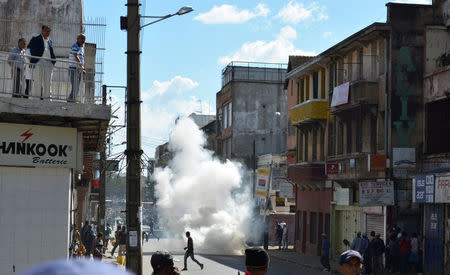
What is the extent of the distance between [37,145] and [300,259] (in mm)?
26841

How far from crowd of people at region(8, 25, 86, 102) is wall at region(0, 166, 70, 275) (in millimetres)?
1472

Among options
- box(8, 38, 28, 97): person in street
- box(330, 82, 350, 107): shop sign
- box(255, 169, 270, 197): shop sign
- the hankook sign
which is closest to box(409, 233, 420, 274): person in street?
box(330, 82, 350, 107): shop sign

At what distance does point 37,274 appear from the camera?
1.88 metres

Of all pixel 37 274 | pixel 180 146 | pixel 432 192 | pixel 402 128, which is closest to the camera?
pixel 37 274

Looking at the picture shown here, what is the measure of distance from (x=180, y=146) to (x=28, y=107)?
6059 cm

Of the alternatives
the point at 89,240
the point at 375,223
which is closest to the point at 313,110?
the point at 375,223

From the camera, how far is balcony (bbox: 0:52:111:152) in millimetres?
13555

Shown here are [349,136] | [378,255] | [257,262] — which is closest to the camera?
[257,262]

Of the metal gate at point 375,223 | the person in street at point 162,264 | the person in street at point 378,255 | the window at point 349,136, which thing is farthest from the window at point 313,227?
the person in street at point 162,264

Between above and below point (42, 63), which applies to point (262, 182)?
below

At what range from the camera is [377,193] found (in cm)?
3150

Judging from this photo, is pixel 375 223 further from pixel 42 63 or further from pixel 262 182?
pixel 42 63

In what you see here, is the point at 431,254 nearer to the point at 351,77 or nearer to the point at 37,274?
the point at 351,77

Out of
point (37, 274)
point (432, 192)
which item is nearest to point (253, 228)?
point (432, 192)
